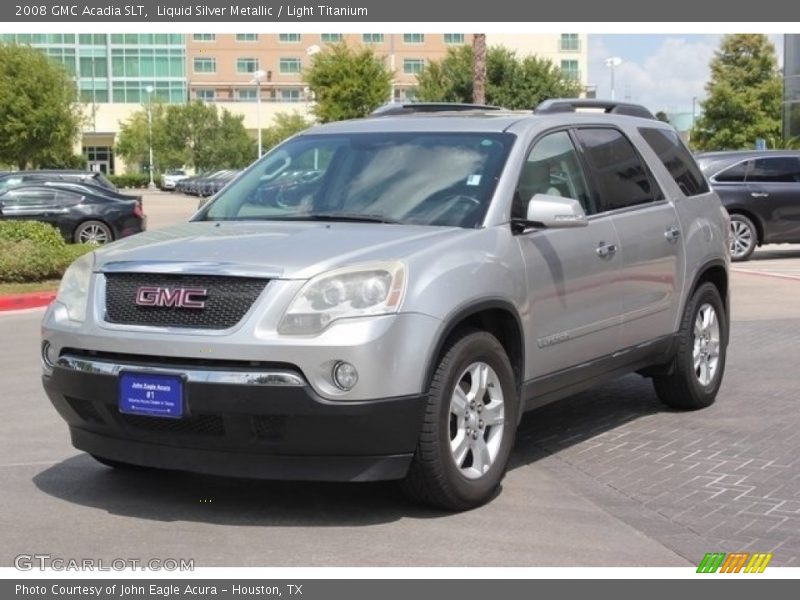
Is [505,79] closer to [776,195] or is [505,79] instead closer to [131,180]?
[776,195]

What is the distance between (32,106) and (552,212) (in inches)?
1826

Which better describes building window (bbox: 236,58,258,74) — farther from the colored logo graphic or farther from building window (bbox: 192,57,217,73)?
the colored logo graphic

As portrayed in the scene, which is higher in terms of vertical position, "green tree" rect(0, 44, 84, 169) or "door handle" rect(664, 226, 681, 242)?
"green tree" rect(0, 44, 84, 169)

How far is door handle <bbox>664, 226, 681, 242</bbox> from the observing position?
751 centimetres

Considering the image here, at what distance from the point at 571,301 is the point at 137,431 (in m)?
2.40

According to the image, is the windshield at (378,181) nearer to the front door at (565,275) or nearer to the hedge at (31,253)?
the front door at (565,275)

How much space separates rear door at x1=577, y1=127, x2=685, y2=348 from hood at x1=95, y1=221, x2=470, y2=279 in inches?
60.3

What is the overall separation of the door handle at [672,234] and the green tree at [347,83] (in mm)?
41127

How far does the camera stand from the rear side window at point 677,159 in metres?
7.95

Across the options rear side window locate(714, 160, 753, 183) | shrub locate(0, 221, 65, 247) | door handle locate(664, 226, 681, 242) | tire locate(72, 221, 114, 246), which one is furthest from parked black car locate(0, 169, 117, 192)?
door handle locate(664, 226, 681, 242)

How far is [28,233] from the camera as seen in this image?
16953 mm

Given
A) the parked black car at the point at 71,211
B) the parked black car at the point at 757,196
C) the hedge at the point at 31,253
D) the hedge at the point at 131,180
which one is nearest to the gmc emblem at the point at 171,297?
the hedge at the point at 31,253

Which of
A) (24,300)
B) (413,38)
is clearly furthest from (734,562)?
(413,38)
